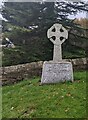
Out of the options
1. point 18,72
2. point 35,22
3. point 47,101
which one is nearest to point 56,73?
point 18,72

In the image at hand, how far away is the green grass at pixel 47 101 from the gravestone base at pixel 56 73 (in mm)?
313

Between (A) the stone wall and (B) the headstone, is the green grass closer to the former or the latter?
(B) the headstone

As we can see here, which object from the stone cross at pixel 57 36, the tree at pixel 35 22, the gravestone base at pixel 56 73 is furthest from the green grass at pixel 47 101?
the tree at pixel 35 22

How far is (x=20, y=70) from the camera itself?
1152 centimetres

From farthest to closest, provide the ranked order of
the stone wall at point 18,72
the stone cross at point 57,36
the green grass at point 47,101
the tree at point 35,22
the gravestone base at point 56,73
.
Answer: the tree at point 35,22, the stone wall at point 18,72, the stone cross at point 57,36, the gravestone base at point 56,73, the green grass at point 47,101

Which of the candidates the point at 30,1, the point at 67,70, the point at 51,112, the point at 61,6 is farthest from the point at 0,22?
the point at 51,112

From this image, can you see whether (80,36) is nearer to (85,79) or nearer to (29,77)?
(29,77)

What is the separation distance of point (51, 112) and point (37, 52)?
6.95 meters

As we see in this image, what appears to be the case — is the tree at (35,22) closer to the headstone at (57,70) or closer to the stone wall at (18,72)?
the stone wall at (18,72)

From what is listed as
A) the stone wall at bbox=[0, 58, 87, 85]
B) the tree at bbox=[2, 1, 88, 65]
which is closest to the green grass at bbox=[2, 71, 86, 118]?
the stone wall at bbox=[0, 58, 87, 85]

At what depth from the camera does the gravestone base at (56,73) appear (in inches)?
384

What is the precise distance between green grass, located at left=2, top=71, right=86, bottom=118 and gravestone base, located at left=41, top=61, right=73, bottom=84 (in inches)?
12.3

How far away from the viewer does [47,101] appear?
7.59 metres

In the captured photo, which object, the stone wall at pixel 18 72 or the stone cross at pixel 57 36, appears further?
the stone wall at pixel 18 72
